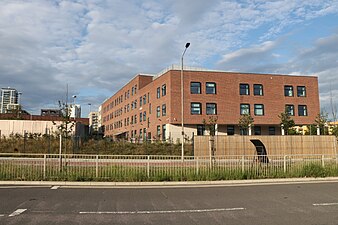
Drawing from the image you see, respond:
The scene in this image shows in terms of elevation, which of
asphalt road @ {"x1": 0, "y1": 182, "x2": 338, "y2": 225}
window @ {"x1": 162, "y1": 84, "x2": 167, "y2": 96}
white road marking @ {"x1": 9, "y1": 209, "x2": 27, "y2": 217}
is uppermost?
window @ {"x1": 162, "y1": 84, "x2": 167, "y2": 96}

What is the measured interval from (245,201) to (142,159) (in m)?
6.41

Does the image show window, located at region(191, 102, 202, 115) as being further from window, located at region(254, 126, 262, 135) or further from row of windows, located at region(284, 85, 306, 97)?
row of windows, located at region(284, 85, 306, 97)

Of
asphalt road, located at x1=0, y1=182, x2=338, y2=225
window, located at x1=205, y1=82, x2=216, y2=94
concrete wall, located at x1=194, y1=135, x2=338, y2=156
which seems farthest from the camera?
Result: window, located at x1=205, y1=82, x2=216, y2=94

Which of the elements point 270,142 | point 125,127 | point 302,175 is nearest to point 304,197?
point 302,175

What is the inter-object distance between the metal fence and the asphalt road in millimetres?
1982

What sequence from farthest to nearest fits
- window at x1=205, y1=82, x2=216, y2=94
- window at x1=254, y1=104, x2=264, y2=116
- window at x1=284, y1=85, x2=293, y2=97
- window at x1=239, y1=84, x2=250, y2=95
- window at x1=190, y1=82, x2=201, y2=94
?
1. window at x1=284, y1=85, x2=293, y2=97
2. window at x1=254, y1=104, x2=264, y2=116
3. window at x1=239, y1=84, x2=250, y2=95
4. window at x1=205, y1=82, x2=216, y2=94
5. window at x1=190, y1=82, x2=201, y2=94

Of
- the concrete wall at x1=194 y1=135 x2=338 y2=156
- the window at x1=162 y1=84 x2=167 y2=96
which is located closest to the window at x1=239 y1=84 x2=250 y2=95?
the window at x1=162 y1=84 x2=167 y2=96

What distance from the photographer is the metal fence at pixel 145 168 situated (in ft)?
47.1

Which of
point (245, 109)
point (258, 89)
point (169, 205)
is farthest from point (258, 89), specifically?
point (169, 205)

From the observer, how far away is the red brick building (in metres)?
49.3

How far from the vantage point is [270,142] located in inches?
1275

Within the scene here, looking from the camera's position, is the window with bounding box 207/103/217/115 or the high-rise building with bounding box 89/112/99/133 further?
the high-rise building with bounding box 89/112/99/133

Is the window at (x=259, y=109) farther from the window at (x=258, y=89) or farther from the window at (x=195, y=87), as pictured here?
the window at (x=195, y=87)

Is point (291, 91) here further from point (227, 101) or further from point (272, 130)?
point (227, 101)
